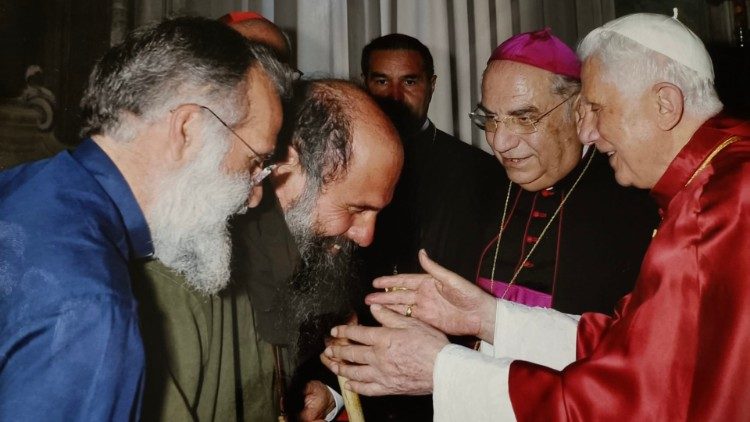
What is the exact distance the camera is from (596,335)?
1.64 metres

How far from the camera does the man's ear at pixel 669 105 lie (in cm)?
139

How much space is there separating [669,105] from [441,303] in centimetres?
87

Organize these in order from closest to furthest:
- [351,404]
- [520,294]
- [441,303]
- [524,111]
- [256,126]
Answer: [256,126] → [351,404] → [441,303] → [524,111] → [520,294]

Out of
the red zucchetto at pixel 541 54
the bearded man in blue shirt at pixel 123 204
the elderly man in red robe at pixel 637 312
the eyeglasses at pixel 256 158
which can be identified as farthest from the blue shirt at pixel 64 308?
the red zucchetto at pixel 541 54

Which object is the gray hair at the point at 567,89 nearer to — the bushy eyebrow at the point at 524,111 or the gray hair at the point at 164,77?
the bushy eyebrow at the point at 524,111

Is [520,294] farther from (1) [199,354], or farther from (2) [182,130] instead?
(2) [182,130]

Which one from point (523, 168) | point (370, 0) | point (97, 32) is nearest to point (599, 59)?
point (523, 168)

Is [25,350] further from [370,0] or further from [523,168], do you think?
[370,0]

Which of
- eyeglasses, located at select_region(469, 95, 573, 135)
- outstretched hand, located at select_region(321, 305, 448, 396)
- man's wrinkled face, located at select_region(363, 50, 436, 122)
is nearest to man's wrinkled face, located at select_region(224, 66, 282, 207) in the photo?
outstretched hand, located at select_region(321, 305, 448, 396)

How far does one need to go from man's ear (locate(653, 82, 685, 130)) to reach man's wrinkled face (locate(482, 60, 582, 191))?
675 mm

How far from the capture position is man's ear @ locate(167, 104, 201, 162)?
104cm

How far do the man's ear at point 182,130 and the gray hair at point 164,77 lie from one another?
0.02 metres

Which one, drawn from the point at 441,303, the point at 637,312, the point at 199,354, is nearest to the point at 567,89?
the point at 441,303

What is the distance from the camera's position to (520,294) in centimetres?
218
